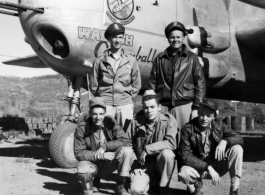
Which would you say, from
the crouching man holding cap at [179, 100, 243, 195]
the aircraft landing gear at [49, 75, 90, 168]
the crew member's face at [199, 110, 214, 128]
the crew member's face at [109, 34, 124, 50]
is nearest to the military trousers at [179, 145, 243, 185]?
the crouching man holding cap at [179, 100, 243, 195]

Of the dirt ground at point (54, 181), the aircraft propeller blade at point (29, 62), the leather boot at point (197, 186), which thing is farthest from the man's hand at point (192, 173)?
the aircraft propeller blade at point (29, 62)

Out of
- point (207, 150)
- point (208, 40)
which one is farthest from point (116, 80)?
point (208, 40)

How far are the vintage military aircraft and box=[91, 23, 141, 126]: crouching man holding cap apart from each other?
50.2 inches

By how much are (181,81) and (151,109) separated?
2.18 feet

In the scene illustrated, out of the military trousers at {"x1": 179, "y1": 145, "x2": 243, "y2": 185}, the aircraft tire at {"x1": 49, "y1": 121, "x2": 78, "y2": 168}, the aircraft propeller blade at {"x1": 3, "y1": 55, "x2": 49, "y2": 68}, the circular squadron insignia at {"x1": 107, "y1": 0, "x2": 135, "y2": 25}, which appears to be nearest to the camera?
the military trousers at {"x1": 179, "y1": 145, "x2": 243, "y2": 185}

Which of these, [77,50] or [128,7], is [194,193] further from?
[128,7]

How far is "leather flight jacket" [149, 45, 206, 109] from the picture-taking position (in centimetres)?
392

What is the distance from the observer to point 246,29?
295 inches

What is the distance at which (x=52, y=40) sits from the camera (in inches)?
217

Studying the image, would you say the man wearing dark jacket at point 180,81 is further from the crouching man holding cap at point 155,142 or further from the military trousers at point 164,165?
the military trousers at point 164,165

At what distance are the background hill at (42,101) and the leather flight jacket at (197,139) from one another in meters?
13.8

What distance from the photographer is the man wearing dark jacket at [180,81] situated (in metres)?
3.91

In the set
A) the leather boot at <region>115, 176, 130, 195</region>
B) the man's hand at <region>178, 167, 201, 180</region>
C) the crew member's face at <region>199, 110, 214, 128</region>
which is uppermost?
the crew member's face at <region>199, 110, 214, 128</region>

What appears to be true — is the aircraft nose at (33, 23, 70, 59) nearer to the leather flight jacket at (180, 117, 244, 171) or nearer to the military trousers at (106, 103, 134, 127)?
the military trousers at (106, 103, 134, 127)
